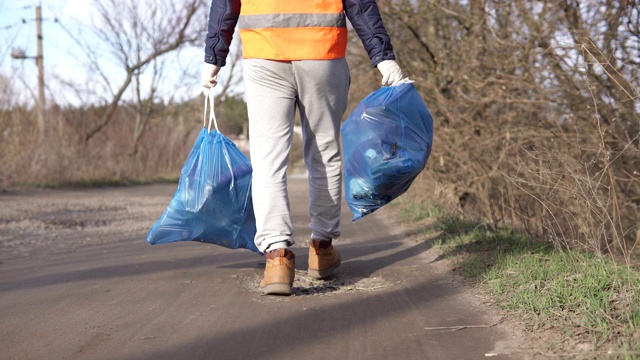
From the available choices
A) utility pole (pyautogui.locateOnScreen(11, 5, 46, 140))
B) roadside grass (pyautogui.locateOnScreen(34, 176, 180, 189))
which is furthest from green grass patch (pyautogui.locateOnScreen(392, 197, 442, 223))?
roadside grass (pyautogui.locateOnScreen(34, 176, 180, 189))

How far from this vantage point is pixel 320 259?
4.05 metres

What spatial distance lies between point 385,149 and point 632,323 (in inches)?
65.0

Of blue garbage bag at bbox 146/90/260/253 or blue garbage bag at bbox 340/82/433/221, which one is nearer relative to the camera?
blue garbage bag at bbox 340/82/433/221

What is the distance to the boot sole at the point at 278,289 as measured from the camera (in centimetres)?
356

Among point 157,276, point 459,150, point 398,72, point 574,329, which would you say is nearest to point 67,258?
point 157,276

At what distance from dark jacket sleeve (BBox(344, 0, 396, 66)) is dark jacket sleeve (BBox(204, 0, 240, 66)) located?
1.97 ft

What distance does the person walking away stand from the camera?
3699mm

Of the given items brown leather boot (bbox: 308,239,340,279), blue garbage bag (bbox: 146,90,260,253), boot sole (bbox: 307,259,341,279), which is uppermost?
blue garbage bag (bbox: 146,90,260,253)

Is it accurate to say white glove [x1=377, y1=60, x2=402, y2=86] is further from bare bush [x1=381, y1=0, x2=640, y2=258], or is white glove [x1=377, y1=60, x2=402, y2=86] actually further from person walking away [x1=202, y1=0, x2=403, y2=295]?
bare bush [x1=381, y1=0, x2=640, y2=258]

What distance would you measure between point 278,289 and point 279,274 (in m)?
0.07

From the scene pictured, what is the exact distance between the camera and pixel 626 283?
3053mm

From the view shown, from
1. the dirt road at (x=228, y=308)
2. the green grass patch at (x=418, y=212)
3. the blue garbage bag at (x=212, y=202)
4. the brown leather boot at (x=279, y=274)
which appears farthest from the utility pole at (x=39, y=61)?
the brown leather boot at (x=279, y=274)

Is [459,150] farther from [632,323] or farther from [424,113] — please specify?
[632,323]

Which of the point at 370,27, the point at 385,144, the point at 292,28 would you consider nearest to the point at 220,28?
the point at 292,28
